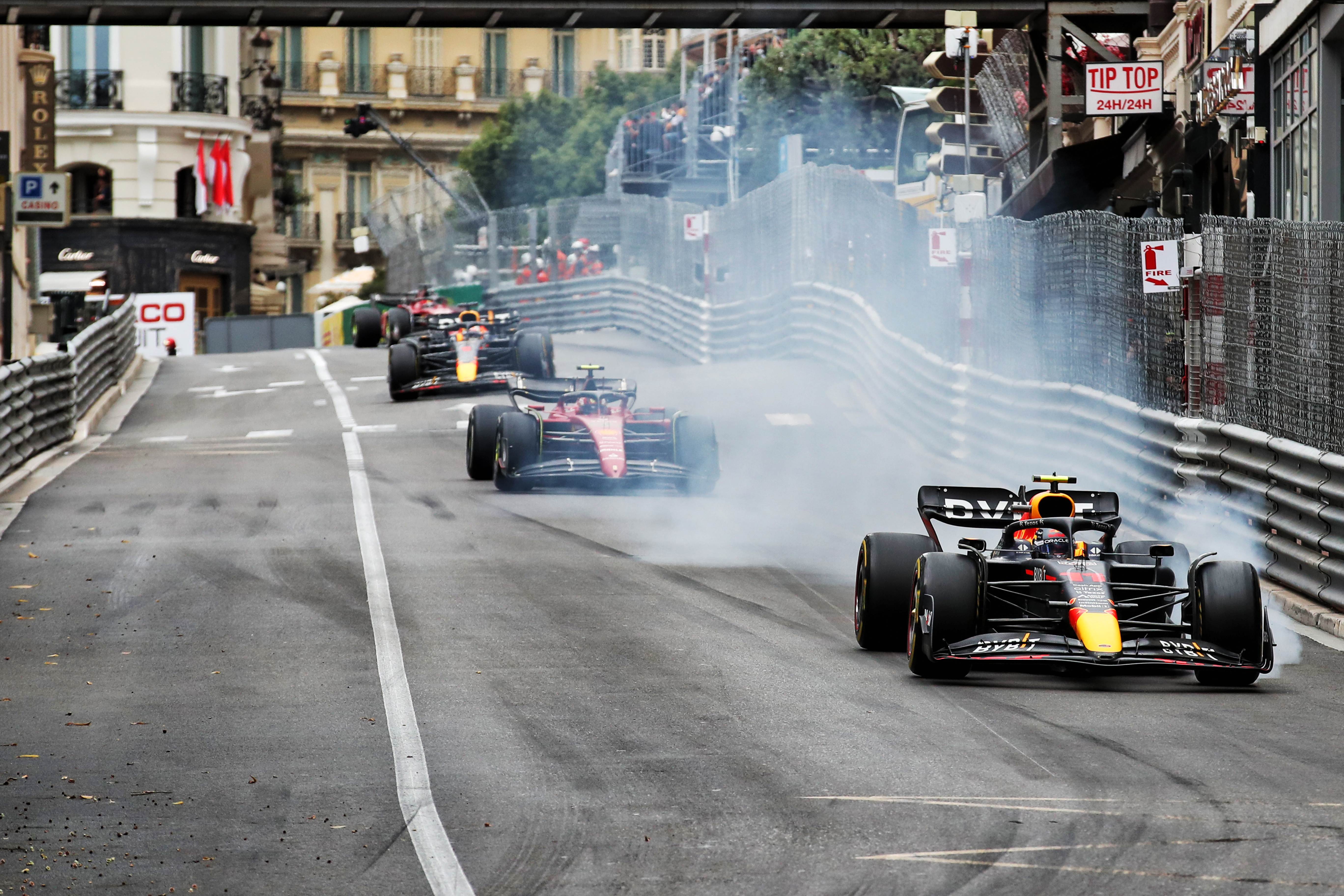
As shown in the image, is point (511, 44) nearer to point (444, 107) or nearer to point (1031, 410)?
point (444, 107)

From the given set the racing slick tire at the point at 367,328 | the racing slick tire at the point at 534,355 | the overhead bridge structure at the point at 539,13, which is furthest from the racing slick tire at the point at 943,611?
the racing slick tire at the point at 367,328

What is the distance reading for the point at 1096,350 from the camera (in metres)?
16.6

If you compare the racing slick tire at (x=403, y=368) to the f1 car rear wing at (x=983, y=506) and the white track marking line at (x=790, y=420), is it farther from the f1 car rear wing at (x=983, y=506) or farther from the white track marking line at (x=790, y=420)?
the f1 car rear wing at (x=983, y=506)

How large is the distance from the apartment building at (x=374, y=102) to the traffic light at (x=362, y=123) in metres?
27.0

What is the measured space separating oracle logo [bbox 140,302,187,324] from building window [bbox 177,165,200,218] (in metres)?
8.31

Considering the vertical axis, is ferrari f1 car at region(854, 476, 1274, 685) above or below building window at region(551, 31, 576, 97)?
below

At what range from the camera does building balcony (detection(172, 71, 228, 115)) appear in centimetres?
5731

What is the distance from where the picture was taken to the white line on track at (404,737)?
602cm

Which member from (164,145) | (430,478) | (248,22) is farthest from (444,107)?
(430,478)

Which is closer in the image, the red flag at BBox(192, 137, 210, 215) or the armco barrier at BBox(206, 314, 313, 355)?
the armco barrier at BBox(206, 314, 313, 355)

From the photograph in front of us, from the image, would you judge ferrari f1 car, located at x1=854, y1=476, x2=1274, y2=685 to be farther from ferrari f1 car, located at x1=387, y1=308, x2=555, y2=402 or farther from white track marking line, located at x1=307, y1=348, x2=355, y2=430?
ferrari f1 car, located at x1=387, y1=308, x2=555, y2=402

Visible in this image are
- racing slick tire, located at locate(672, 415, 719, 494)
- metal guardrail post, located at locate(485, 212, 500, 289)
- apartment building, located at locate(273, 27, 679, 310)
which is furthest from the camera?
apartment building, located at locate(273, 27, 679, 310)

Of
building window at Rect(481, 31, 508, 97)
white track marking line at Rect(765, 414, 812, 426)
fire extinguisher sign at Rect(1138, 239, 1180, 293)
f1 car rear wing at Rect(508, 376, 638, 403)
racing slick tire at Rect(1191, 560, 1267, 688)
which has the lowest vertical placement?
racing slick tire at Rect(1191, 560, 1267, 688)

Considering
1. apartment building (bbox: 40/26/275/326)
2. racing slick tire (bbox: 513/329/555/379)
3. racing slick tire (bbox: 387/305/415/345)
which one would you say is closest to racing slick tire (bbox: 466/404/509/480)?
racing slick tire (bbox: 513/329/555/379)
